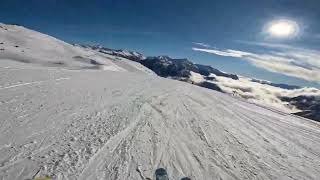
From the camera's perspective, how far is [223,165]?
1038 cm

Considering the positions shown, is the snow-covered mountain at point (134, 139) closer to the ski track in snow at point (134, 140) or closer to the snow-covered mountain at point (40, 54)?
the ski track in snow at point (134, 140)

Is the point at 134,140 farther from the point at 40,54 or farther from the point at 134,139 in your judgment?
the point at 40,54

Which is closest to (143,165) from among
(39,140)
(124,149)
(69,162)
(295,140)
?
(124,149)

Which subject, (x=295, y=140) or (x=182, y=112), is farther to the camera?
(x=182, y=112)

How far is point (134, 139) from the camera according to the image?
38.5ft

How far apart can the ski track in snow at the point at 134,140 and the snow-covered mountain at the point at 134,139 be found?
0.09ft

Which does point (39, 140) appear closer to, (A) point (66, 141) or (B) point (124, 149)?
(A) point (66, 141)

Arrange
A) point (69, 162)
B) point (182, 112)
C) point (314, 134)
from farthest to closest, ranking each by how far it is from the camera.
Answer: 1. point (314, 134)
2. point (182, 112)
3. point (69, 162)

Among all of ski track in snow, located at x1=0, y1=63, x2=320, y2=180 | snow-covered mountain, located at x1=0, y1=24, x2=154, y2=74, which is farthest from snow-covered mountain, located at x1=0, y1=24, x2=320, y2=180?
snow-covered mountain, located at x1=0, y1=24, x2=154, y2=74

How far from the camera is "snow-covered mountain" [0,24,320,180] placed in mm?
9133

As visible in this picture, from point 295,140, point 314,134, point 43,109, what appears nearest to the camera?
point 43,109

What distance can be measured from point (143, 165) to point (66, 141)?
2753mm

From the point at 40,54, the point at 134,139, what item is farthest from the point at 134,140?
the point at 40,54

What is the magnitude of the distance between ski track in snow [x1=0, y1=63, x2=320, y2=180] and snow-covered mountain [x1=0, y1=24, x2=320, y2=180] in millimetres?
28
